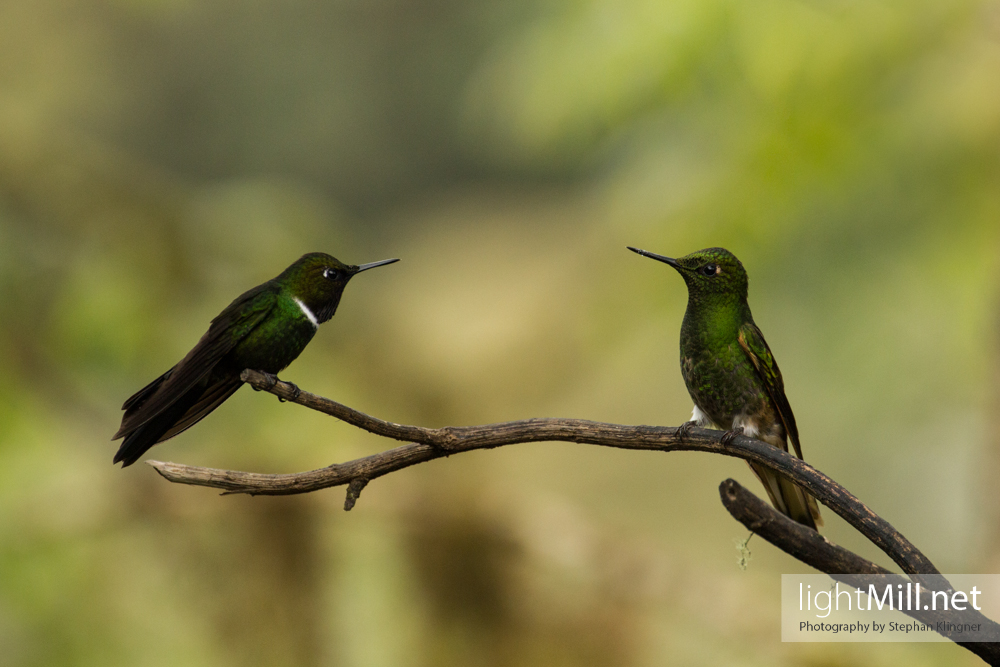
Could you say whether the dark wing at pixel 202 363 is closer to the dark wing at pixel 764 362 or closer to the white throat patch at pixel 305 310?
the white throat patch at pixel 305 310

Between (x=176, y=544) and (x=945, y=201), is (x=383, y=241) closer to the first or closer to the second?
(x=176, y=544)

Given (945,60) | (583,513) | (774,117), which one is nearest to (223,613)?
(583,513)

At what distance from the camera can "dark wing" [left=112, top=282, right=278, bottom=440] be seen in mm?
1014

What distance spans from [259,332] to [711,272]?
699 millimetres

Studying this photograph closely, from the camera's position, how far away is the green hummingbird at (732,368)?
51.8 inches

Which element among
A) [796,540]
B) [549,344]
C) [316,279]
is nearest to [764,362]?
[796,540]

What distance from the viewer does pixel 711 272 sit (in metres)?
1.29

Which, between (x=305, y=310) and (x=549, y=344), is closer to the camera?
(x=305, y=310)

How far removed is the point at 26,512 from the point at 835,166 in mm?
4388

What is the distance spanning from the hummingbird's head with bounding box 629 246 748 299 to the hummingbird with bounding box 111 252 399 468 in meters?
0.50

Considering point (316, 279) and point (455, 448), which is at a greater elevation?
point (316, 279)

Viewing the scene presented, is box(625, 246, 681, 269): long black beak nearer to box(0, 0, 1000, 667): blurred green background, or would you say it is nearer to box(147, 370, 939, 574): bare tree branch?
box(147, 370, 939, 574): bare tree branch

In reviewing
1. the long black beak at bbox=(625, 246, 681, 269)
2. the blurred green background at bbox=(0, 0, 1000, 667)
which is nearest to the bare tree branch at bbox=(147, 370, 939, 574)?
the long black beak at bbox=(625, 246, 681, 269)

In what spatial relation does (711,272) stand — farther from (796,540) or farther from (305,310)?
(305,310)
